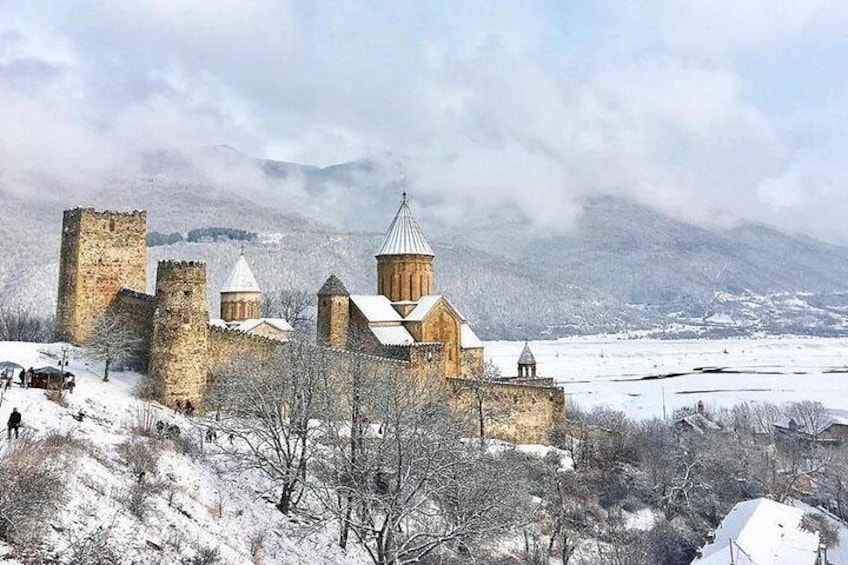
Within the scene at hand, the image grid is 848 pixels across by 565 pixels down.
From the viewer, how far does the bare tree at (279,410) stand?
1821 cm

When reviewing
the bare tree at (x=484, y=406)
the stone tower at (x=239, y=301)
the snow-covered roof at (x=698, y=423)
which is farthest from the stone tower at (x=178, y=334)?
the snow-covered roof at (x=698, y=423)

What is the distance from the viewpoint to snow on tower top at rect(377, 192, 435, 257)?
36.2 metres

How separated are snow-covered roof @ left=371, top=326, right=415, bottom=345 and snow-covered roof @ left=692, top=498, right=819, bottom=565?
539 inches

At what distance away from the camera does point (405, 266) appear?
36.0 metres

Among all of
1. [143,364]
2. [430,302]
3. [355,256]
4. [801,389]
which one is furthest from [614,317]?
[143,364]

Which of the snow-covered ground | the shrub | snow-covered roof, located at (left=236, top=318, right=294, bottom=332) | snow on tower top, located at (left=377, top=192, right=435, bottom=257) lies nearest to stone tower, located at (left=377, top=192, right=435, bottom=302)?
snow on tower top, located at (left=377, top=192, right=435, bottom=257)

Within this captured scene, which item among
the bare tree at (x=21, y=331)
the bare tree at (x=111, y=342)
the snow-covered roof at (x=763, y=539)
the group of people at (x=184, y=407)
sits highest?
the bare tree at (x=21, y=331)

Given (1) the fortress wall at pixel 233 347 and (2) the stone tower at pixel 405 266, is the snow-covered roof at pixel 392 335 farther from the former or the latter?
(1) the fortress wall at pixel 233 347

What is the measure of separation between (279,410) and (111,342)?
6.68 m

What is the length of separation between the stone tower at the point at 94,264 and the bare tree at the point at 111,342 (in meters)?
0.71

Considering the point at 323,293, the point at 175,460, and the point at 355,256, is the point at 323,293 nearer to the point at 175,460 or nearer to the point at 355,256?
the point at 175,460

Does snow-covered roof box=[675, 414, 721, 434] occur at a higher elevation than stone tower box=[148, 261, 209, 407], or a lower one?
lower

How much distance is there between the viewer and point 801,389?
70.0 metres

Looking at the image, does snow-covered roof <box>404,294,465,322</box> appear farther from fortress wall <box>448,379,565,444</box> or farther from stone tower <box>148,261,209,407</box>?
stone tower <box>148,261,209,407</box>
